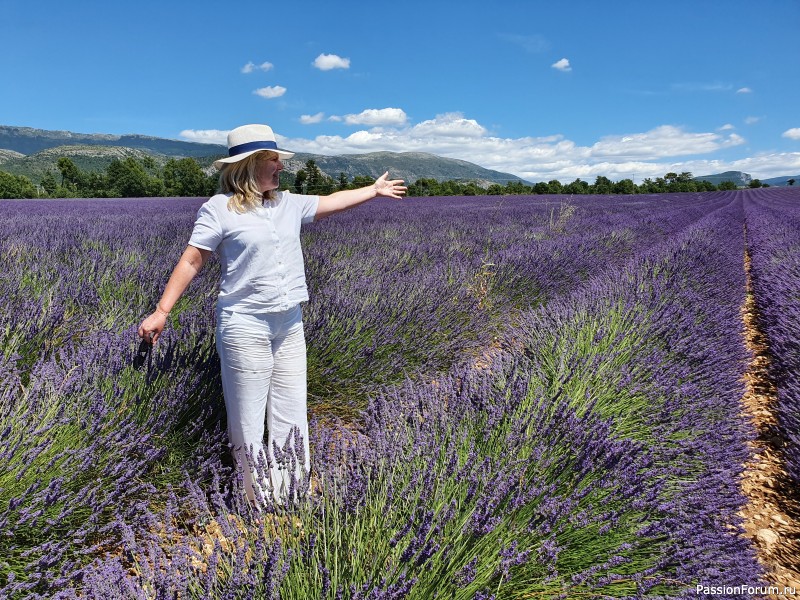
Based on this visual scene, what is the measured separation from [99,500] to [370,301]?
182cm

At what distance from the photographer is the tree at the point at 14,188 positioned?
147 ft

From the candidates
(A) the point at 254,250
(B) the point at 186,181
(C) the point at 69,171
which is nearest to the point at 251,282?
(A) the point at 254,250

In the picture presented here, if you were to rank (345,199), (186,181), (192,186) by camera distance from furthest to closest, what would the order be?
1. (186,181)
2. (192,186)
3. (345,199)

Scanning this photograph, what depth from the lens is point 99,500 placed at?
141 cm

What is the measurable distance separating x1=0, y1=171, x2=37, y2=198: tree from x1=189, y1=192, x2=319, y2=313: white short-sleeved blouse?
58764mm

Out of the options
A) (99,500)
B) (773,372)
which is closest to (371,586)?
(99,500)

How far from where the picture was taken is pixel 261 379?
1629 millimetres

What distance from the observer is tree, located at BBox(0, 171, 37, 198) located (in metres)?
44.9

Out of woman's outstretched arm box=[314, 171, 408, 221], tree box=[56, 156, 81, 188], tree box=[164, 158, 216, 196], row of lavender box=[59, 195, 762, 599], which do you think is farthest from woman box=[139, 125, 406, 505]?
tree box=[56, 156, 81, 188]

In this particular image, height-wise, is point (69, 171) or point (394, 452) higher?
point (69, 171)

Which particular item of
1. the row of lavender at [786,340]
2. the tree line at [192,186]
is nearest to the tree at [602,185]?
the tree line at [192,186]

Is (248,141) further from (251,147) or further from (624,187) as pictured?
(624,187)

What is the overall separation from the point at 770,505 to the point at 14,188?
2435 inches

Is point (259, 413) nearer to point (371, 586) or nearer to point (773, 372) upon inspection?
point (371, 586)
